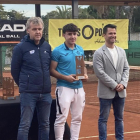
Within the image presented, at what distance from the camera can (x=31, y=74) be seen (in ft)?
15.8

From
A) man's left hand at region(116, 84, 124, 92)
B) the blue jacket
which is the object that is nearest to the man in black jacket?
the blue jacket

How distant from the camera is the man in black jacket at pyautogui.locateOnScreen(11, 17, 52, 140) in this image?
4824 mm

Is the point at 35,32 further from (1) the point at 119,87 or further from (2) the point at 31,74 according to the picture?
(1) the point at 119,87

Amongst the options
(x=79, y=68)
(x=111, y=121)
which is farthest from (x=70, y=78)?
(x=111, y=121)

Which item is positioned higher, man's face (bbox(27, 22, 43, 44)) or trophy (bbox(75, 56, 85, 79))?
man's face (bbox(27, 22, 43, 44))

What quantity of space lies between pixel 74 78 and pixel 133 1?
9641 millimetres

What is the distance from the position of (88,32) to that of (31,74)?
222 inches

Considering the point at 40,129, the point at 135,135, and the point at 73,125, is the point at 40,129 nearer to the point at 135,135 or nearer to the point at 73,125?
the point at 73,125

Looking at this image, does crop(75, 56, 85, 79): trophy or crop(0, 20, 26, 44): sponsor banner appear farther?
crop(0, 20, 26, 44): sponsor banner

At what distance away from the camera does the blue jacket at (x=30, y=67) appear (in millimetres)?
4820

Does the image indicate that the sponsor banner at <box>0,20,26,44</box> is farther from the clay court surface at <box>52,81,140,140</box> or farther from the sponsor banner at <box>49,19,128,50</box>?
the clay court surface at <box>52,81,140,140</box>

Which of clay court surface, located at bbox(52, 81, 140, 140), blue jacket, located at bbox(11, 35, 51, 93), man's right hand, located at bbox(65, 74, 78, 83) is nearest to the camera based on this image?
blue jacket, located at bbox(11, 35, 51, 93)

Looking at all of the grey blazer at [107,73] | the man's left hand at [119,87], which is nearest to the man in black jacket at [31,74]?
the grey blazer at [107,73]

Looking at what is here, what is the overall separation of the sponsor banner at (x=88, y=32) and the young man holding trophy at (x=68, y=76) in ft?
15.2
